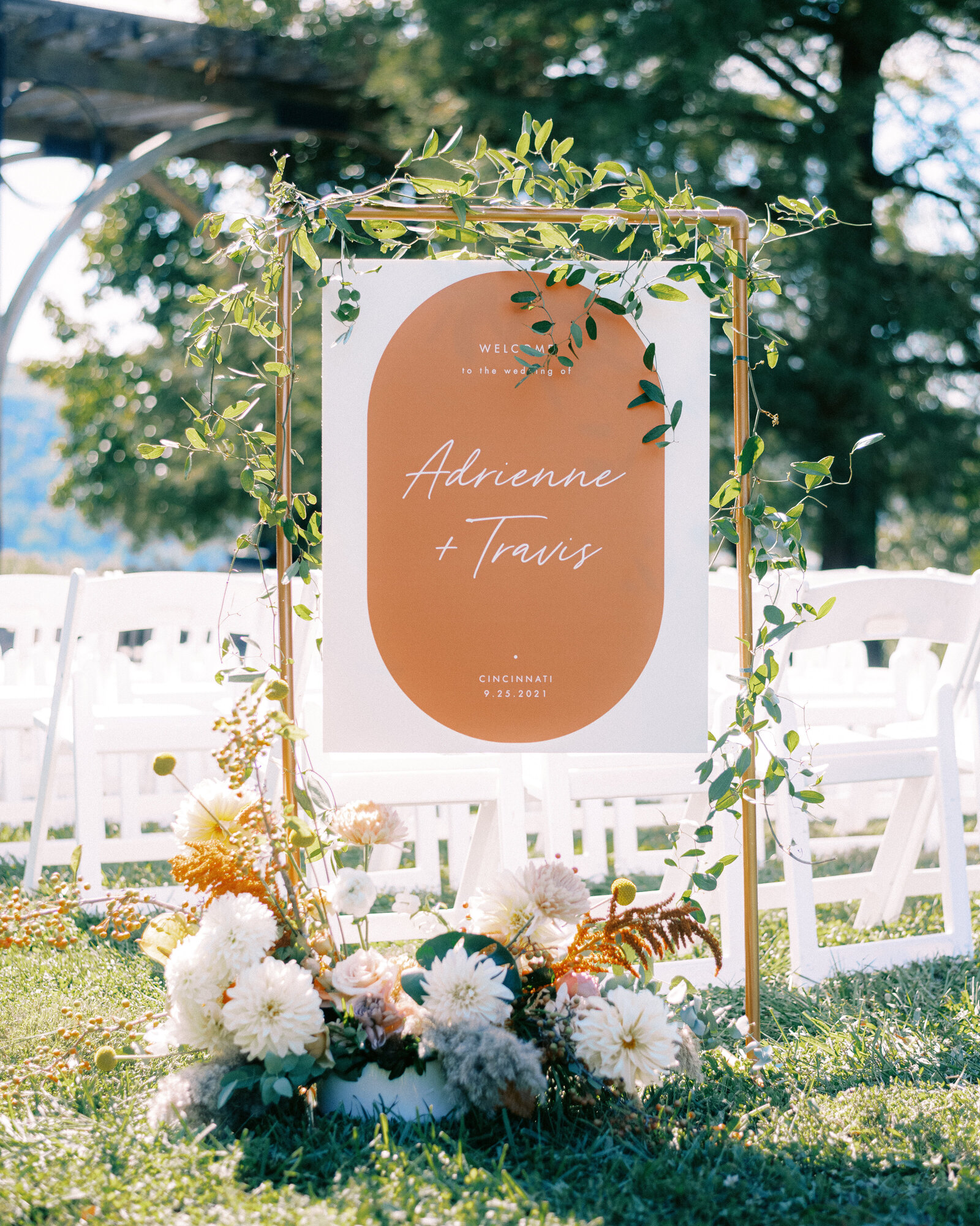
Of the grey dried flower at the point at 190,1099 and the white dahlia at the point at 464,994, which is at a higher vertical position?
the white dahlia at the point at 464,994

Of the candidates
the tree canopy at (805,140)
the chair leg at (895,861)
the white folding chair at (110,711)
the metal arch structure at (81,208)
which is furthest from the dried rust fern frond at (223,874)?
the metal arch structure at (81,208)

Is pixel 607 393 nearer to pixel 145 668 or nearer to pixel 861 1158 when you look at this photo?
pixel 861 1158

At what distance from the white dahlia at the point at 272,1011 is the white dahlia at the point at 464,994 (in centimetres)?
17

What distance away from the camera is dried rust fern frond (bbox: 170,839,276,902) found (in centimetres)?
173

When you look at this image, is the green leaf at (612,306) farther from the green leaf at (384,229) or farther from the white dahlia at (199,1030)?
the white dahlia at (199,1030)

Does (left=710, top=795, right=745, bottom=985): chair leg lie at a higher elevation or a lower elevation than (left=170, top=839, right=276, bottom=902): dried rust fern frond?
lower

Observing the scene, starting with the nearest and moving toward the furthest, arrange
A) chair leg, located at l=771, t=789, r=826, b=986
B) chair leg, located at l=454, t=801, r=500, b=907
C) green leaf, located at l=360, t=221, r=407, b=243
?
green leaf, located at l=360, t=221, r=407, b=243, chair leg, located at l=771, t=789, r=826, b=986, chair leg, located at l=454, t=801, r=500, b=907

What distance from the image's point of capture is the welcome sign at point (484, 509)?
6.18ft

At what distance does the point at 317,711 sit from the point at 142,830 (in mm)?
1812

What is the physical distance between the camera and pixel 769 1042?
6.65 feet

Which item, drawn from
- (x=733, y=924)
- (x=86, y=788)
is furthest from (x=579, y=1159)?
(x=86, y=788)

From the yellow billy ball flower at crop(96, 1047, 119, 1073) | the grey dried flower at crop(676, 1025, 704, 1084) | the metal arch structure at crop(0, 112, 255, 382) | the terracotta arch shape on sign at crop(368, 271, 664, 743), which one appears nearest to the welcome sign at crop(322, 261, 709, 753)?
the terracotta arch shape on sign at crop(368, 271, 664, 743)

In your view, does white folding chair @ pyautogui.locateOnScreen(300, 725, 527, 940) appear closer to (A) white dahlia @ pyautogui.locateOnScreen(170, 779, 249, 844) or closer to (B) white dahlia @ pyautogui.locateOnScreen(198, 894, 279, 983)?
(A) white dahlia @ pyautogui.locateOnScreen(170, 779, 249, 844)

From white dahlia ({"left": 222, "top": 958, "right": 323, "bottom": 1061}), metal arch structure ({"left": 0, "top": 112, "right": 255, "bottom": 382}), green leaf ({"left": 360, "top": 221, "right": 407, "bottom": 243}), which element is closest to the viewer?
white dahlia ({"left": 222, "top": 958, "right": 323, "bottom": 1061})
